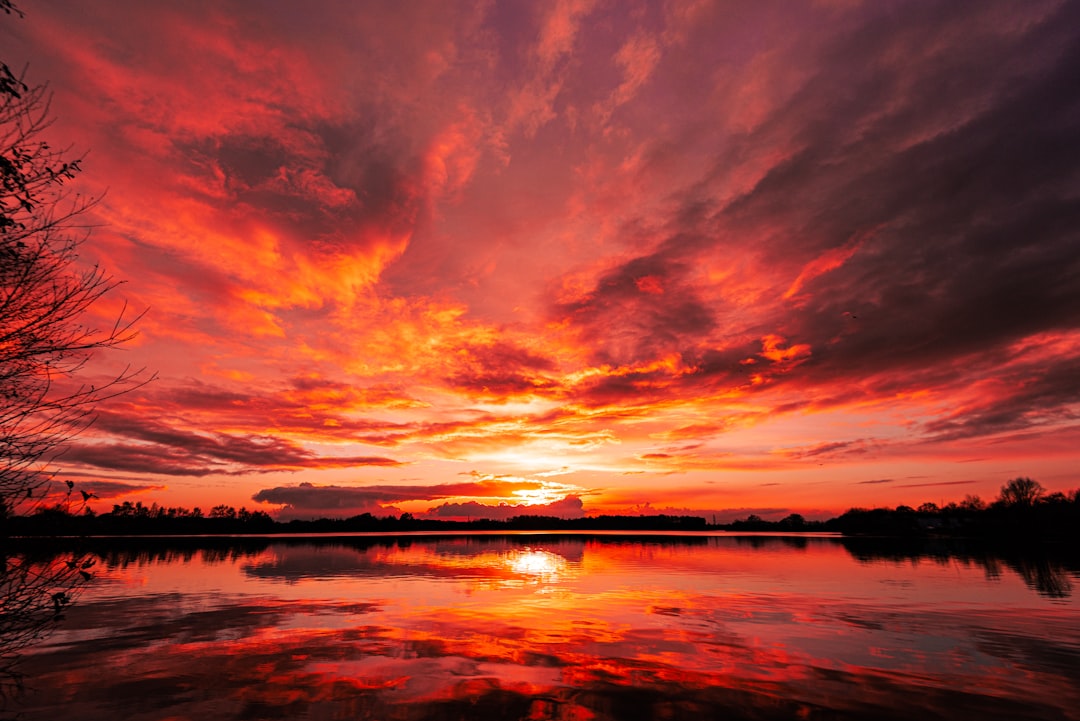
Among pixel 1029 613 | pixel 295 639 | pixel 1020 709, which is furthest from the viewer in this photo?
pixel 1029 613

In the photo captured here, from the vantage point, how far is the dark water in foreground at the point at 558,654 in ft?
52.2

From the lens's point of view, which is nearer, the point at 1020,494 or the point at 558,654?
the point at 558,654

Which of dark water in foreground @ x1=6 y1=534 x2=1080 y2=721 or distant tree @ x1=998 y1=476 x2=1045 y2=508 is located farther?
distant tree @ x1=998 y1=476 x2=1045 y2=508

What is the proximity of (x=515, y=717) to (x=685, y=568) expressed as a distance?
56134mm

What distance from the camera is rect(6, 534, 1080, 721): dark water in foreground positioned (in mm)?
15906

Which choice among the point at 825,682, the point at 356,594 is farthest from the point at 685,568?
the point at 825,682

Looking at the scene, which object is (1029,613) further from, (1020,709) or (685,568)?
(685,568)

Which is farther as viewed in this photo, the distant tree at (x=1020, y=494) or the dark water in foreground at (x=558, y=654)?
the distant tree at (x=1020, y=494)

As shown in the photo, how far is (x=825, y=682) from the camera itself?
1825 cm

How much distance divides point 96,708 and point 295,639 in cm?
956

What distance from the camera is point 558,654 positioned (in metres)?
21.8

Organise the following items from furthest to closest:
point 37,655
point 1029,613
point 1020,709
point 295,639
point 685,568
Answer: point 685,568 < point 1029,613 < point 295,639 < point 37,655 < point 1020,709

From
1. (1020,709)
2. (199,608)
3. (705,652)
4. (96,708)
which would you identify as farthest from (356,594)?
(1020,709)

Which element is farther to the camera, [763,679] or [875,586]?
[875,586]
